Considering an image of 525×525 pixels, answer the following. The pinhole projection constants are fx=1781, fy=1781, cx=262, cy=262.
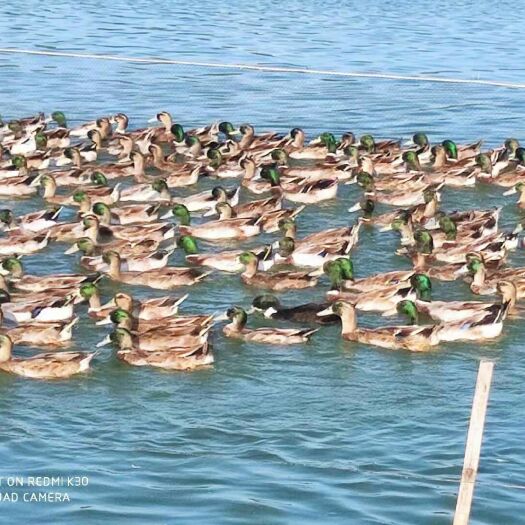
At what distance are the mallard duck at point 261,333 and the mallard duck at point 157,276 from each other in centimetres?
138

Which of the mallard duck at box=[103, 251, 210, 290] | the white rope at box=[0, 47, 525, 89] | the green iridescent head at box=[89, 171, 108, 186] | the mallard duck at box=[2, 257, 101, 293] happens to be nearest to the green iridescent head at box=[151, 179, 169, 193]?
the green iridescent head at box=[89, 171, 108, 186]

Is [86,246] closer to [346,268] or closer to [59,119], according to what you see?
[346,268]

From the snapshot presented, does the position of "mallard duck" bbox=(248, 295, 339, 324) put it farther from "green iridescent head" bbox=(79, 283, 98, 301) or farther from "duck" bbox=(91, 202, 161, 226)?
"duck" bbox=(91, 202, 161, 226)

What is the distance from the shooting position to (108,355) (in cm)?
1349

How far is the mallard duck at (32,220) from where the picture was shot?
16.7m

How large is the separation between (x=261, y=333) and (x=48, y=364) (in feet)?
5.79

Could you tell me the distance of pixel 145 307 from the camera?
1418 cm

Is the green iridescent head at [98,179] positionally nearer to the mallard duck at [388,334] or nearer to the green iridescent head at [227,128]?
the green iridescent head at [227,128]

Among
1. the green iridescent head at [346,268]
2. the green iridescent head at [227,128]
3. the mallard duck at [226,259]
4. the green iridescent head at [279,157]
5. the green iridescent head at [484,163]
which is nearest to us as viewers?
the green iridescent head at [346,268]

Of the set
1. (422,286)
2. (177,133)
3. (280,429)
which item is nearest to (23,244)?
(422,286)

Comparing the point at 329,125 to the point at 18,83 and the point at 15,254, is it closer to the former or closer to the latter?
the point at 18,83

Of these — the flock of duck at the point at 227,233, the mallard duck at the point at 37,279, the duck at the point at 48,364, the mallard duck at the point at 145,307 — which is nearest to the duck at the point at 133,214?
the flock of duck at the point at 227,233

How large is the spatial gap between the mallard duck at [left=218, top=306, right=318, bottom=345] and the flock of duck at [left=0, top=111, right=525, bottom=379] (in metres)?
0.01

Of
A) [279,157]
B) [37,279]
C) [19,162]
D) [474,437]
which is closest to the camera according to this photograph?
[474,437]
